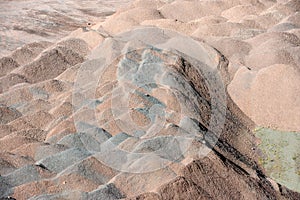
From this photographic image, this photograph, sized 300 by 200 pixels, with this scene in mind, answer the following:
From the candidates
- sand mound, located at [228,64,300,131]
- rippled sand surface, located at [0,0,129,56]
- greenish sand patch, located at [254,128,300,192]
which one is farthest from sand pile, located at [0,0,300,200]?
rippled sand surface, located at [0,0,129,56]

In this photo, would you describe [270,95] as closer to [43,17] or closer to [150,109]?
[150,109]

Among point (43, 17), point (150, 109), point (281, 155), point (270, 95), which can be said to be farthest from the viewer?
point (43, 17)

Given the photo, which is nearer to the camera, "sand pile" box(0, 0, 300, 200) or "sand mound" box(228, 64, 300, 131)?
"sand pile" box(0, 0, 300, 200)

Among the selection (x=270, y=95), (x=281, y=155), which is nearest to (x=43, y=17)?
(x=270, y=95)

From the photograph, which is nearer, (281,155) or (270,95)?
(281,155)

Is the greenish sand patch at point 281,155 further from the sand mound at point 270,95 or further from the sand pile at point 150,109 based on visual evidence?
the sand mound at point 270,95

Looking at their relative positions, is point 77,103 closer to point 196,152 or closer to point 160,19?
point 196,152

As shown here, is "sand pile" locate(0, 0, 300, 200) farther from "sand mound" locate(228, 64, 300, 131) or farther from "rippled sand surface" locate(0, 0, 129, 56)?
"rippled sand surface" locate(0, 0, 129, 56)
